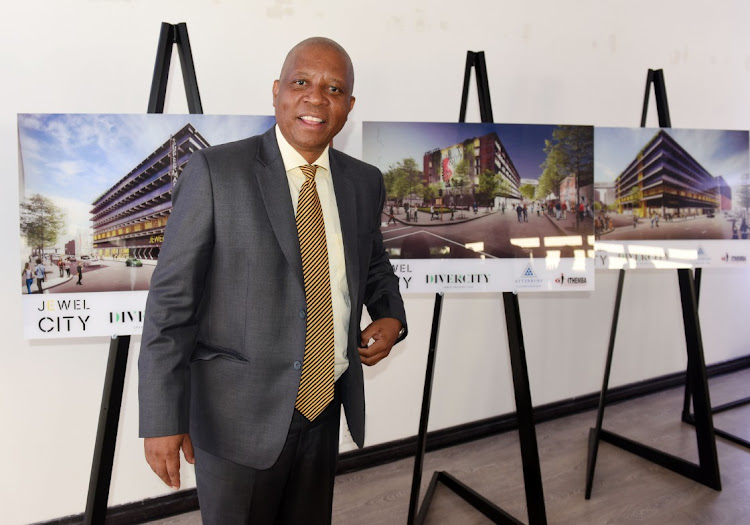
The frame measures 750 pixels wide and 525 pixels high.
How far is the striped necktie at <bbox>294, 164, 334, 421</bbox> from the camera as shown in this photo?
4.02 feet

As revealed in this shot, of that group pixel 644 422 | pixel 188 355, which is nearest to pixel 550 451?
pixel 644 422

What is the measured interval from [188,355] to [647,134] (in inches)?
96.5

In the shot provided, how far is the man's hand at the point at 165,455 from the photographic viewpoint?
3.58 ft

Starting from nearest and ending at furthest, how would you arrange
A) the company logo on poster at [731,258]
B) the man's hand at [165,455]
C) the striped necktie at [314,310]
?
the man's hand at [165,455] → the striped necktie at [314,310] → the company logo on poster at [731,258]

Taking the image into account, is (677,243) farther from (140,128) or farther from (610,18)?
(140,128)

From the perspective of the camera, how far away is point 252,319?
1155 mm

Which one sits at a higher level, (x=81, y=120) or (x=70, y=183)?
(x=81, y=120)

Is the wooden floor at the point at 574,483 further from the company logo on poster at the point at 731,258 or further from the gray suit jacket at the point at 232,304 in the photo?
the gray suit jacket at the point at 232,304

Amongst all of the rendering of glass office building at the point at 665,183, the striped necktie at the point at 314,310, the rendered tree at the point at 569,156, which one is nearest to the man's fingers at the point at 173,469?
the striped necktie at the point at 314,310

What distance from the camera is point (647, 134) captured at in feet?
8.62

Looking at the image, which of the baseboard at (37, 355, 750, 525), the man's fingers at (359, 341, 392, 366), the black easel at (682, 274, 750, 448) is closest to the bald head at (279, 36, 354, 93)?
the man's fingers at (359, 341, 392, 366)

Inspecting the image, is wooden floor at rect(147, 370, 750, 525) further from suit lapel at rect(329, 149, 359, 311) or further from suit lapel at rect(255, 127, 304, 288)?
suit lapel at rect(255, 127, 304, 288)

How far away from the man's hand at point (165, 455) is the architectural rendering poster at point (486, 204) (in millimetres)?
1162

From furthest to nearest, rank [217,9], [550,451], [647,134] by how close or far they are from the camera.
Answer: [550,451], [647,134], [217,9]
